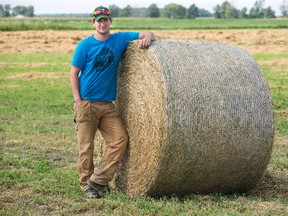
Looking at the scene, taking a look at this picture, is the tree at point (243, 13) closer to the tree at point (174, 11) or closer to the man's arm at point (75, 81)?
the tree at point (174, 11)

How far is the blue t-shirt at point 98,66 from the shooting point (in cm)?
764

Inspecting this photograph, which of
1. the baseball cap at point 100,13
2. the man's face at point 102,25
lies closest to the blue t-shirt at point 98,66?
the man's face at point 102,25

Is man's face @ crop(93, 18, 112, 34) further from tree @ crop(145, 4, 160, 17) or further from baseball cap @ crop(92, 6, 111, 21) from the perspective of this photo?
tree @ crop(145, 4, 160, 17)

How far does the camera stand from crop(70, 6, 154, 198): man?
766 centimetres

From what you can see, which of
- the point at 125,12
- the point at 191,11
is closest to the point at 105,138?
the point at 191,11

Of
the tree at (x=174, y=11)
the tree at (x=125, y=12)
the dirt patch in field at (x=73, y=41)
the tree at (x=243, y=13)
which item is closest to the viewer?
the dirt patch in field at (x=73, y=41)

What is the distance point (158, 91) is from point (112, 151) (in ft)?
3.29

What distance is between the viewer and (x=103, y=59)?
25.2ft

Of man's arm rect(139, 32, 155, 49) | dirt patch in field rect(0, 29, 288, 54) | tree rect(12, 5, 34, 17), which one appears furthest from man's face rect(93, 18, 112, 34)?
tree rect(12, 5, 34, 17)

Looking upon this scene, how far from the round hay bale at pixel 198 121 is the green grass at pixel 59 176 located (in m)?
0.25

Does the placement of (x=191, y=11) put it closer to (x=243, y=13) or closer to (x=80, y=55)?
(x=243, y=13)

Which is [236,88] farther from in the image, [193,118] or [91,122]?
[91,122]

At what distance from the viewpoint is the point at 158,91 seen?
7.34 meters

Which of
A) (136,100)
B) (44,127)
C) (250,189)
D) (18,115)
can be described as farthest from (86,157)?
(18,115)
